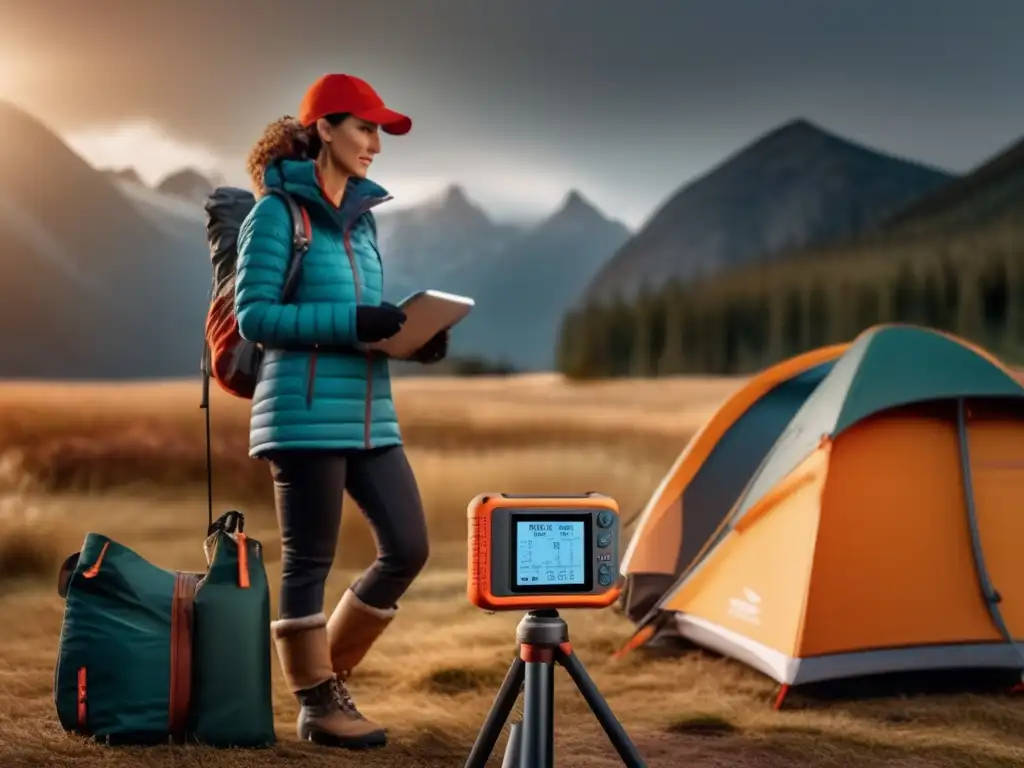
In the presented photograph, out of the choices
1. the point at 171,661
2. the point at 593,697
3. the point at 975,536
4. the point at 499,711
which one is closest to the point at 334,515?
the point at 171,661

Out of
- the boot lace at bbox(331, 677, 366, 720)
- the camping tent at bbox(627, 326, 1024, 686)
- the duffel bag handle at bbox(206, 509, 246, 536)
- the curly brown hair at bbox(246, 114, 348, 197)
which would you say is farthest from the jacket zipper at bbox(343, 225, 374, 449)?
the camping tent at bbox(627, 326, 1024, 686)

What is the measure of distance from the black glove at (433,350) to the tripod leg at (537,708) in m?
1.04

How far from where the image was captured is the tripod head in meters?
2.01

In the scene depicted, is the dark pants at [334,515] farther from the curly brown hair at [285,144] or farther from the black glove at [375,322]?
the curly brown hair at [285,144]

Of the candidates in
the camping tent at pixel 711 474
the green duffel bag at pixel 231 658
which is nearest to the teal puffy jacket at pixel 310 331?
the green duffel bag at pixel 231 658

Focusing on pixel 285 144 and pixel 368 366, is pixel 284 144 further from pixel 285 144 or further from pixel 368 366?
pixel 368 366

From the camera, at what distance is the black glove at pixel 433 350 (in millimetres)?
2932

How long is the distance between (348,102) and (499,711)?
5.24 feet

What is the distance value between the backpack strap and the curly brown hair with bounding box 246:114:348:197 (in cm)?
9

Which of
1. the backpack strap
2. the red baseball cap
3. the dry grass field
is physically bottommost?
the dry grass field

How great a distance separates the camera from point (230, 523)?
9.86 ft

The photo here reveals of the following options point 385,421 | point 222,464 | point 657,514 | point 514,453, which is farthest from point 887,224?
point 385,421

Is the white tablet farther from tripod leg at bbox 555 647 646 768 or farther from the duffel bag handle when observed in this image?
tripod leg at bbox 555 647 646 768

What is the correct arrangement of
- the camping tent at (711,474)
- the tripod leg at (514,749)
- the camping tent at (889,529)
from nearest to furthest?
the tripod leg at (514,749) < the camping tent at (889,529) < the camping tent at (711,474)
